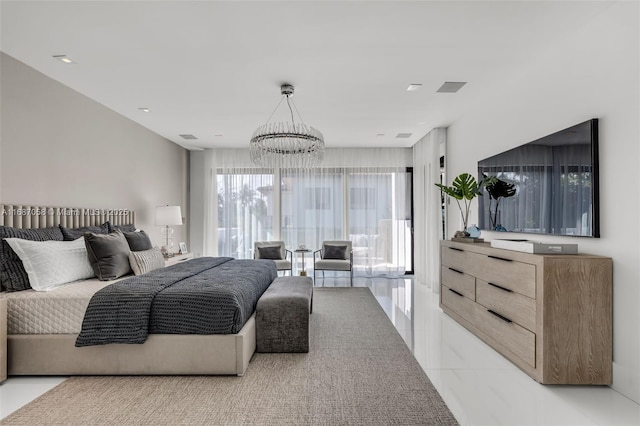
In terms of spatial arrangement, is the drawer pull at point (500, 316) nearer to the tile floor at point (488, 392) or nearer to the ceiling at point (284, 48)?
the tile floor at point (488, 392)

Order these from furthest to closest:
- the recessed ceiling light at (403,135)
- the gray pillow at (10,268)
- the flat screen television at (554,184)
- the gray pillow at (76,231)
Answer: the recessed ceiling light at (403,135), the gray pillow at (76,231), the gray pillow at (10,268), the flat screen television at (554,184)

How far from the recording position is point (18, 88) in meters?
3.33

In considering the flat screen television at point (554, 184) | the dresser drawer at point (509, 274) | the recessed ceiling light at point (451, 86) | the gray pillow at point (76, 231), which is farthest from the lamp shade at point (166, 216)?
the flat screen television at point (554, 184)

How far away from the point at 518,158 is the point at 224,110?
3.45 m

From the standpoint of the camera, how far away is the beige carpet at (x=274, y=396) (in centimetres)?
215

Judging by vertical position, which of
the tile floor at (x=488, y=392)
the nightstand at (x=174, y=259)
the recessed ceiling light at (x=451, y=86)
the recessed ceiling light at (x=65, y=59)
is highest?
the recessed ceiling light at (x=65, y=59)

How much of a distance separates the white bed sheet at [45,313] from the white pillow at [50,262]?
0.48ft

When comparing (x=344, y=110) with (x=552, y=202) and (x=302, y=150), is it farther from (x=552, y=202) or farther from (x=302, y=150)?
(x=552, y=202)

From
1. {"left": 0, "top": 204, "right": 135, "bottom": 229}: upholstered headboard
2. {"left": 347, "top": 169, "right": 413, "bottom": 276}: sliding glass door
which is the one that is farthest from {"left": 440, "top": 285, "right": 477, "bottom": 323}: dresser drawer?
{"left": 0, "top": 204, "right": 135, "bottom": 229}: upholstered headboard

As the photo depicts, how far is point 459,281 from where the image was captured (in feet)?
13.3

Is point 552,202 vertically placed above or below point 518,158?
below

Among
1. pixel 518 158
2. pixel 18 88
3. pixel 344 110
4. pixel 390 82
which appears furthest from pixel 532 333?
pixel 18 88

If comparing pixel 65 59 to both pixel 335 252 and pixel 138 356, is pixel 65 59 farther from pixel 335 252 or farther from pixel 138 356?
pixel 335 252

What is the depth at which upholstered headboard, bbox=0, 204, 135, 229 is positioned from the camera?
10.5 ft
